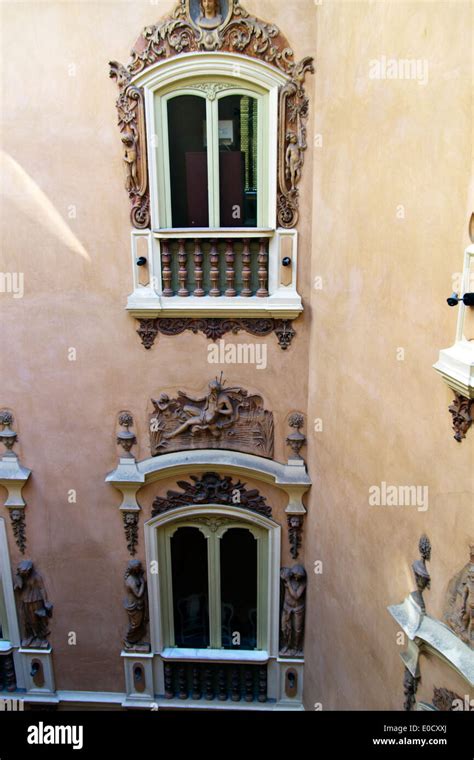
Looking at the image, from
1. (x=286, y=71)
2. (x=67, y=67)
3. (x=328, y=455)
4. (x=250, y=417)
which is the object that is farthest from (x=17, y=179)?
(x=328, y=455)

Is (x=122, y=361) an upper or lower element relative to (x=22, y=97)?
lower

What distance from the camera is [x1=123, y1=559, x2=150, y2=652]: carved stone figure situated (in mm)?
7555

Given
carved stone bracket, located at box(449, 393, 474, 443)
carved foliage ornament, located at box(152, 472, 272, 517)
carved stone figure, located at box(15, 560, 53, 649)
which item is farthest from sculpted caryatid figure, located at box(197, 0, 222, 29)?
carved stone figure, located at box(15, 560, 53, 649)

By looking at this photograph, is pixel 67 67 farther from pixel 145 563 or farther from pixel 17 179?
pixel 145 563

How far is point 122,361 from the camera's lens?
7074 mm

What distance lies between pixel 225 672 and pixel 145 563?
1849mm

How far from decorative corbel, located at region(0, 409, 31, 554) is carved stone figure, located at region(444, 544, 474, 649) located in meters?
5.15

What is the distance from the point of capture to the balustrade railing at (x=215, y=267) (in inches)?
265

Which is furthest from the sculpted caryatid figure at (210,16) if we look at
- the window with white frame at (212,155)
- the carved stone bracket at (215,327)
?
the carved stone bracket at (215,327)

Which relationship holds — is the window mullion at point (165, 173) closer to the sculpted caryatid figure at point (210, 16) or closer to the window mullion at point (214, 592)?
the sculpted caryatid figure at point (210, 16)

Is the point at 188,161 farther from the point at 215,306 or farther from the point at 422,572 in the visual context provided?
the point at 422,572

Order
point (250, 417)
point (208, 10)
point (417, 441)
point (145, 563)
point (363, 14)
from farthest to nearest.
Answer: point (145, 563), point (250, 417), point (208, 10), point (363, 14), point (417, 441)

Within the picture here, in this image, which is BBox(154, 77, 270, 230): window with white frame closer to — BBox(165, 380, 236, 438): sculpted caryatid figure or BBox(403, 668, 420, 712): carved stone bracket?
BBox(165, 380, 236, 438): sculpted caryatid figure

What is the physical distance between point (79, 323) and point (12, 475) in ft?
6.66
